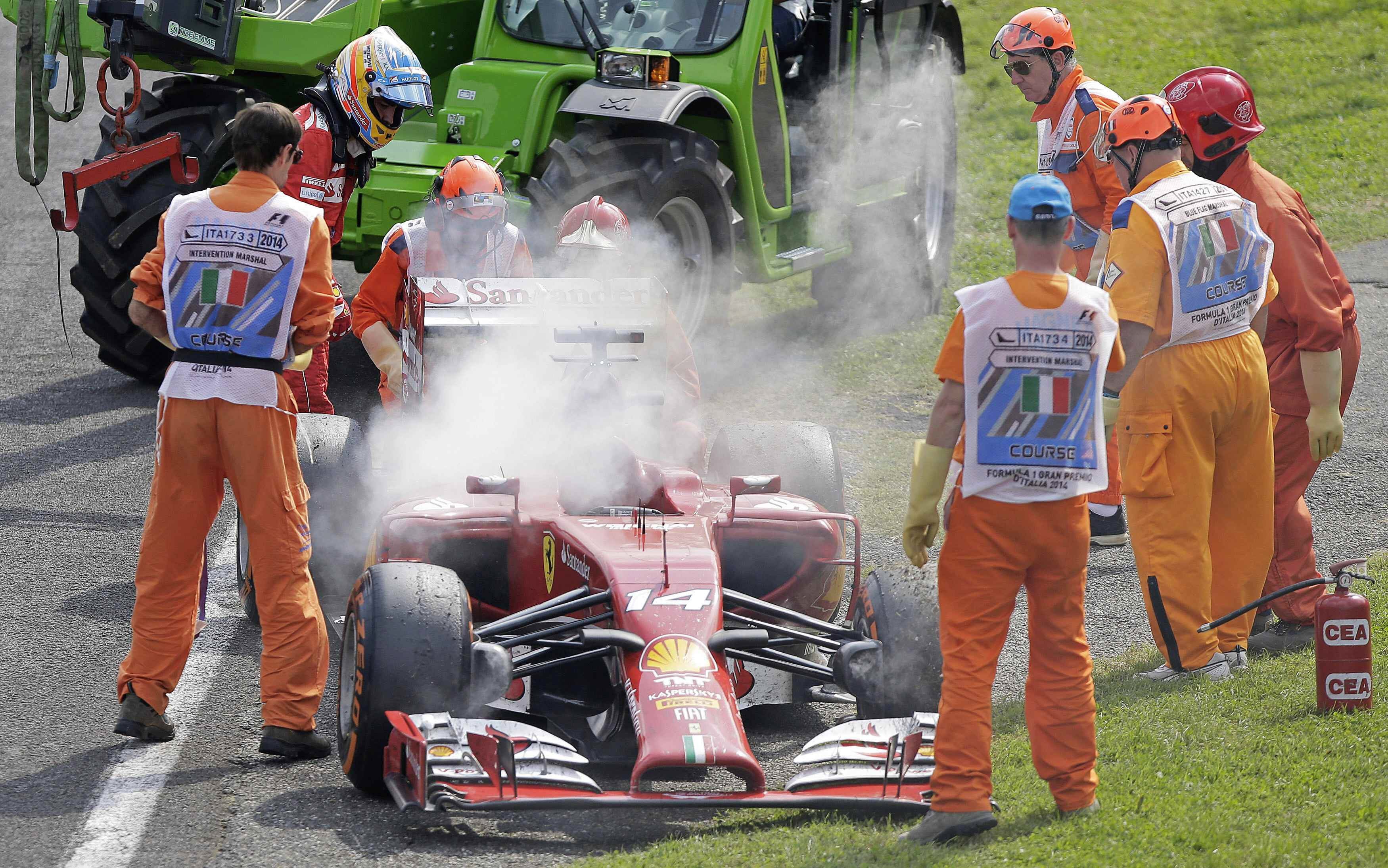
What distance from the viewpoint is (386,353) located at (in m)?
6.51

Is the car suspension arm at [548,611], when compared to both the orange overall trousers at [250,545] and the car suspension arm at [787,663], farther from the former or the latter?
the orange overall trousers at [250,545]

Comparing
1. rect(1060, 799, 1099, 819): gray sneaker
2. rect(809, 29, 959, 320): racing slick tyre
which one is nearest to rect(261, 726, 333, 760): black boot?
rect(1060, 799, 1099, 819): gray sneaker

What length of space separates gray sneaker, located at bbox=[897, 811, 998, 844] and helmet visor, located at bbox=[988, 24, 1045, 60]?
408 centimetres

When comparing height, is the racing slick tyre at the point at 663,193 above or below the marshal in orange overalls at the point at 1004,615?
above

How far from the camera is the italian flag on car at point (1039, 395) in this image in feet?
13.4

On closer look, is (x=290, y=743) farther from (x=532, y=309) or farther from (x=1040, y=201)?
(x=1040, y=201)

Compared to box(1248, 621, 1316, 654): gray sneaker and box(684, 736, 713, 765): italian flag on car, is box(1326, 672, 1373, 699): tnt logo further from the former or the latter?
box(684, 736, 713, 765): italian flag on car

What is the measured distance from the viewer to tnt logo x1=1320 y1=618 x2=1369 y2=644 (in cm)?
489

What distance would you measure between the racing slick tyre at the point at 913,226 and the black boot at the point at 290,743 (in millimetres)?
6818

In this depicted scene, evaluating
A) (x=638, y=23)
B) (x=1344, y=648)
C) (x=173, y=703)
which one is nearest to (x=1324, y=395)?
(x=1344, y=648)

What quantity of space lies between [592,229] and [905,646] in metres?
2.94

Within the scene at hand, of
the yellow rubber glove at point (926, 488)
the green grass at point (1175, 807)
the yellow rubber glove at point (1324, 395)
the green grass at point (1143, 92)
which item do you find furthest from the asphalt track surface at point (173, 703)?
the green grass at point (1143, 92)

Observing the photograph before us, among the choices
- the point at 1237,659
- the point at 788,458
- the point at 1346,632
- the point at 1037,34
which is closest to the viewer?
the point at 1346,632

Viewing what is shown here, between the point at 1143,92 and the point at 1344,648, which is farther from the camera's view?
the point at 1143,92
